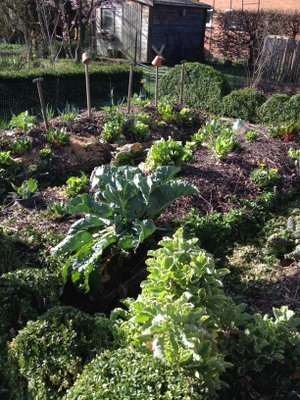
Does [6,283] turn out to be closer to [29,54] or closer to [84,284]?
[84,284]

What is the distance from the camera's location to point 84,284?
12.5ft

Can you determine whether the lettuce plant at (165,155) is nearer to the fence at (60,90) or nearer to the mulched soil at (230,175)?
the mulched soil at (230,175)

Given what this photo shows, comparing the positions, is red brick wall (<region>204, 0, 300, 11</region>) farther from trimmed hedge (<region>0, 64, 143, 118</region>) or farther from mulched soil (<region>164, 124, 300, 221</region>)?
mulched soil (<region>164, 124, 300, 221</region>)

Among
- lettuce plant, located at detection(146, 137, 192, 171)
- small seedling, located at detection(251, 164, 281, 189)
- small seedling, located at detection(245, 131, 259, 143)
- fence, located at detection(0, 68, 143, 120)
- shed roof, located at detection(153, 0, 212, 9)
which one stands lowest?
fence, located at detection(0, 68, 143, 120)

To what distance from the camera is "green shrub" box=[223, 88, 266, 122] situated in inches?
382

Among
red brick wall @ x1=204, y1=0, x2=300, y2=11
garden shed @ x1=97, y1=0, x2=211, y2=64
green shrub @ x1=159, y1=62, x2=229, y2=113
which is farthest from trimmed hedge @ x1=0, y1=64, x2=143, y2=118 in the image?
red brick wall @ x1=204, y1=0, x2=300, y2=11

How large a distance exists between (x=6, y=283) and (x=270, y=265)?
98.1 inches

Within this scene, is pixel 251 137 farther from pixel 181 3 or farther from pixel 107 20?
pixel 107 20

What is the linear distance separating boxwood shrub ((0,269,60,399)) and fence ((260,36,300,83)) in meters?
11.9

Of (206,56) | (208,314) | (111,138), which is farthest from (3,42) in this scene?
(208,314)

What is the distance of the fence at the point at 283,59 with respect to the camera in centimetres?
1374

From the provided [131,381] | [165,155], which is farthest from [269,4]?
[131,381]

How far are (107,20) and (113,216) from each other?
17307 mm

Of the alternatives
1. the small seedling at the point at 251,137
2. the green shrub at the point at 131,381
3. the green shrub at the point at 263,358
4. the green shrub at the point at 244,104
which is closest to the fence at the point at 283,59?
the green shrub at the point at 244,104
